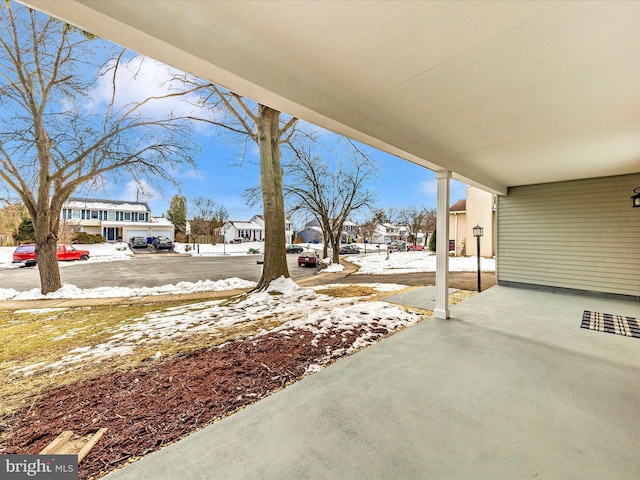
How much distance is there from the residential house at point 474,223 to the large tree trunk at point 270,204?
9930 millimetres

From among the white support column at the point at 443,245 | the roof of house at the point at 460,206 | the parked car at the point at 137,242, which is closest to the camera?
the white support column at the point at 443,245

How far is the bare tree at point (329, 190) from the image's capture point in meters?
12.4

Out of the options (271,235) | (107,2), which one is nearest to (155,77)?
(271,235)

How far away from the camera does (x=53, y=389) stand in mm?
2264

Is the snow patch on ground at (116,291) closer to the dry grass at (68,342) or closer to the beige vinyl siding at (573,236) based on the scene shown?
the dry grass at (68,342)

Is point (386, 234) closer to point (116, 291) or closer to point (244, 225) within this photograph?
point (244, 225)

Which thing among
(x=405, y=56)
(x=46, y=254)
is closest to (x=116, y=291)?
(x=46, y=254)

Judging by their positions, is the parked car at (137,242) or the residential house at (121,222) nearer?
the residential house at (121,222)

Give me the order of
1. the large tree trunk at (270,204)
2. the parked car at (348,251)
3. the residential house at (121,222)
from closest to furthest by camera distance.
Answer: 1. the large tree trunk at (270,204)
2. the residential house at (121,222)
3. the parked car at (348,251)

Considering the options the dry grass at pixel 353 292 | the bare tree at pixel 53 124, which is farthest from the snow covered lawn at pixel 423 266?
the bare tree at pixel 53 124

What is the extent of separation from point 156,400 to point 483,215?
1595 centimetres

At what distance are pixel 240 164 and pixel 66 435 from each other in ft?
24.7

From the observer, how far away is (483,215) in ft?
46.3

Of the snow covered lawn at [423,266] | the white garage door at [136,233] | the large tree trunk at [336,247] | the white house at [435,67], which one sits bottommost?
the snow covered lawn at [423,266]
